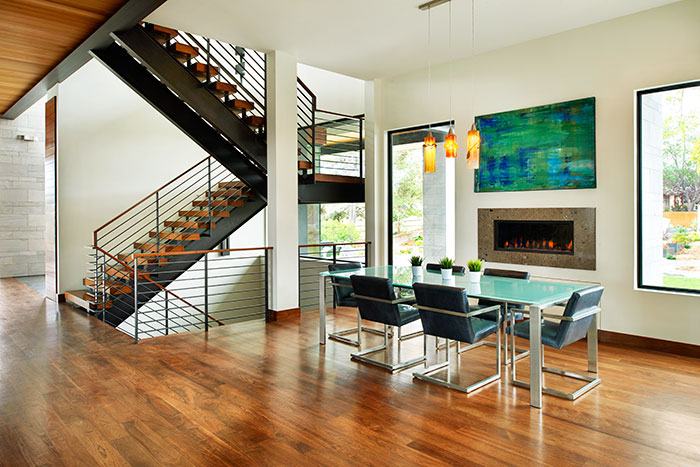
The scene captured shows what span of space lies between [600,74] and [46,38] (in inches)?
235

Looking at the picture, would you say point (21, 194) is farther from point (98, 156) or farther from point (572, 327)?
point (572, 327)

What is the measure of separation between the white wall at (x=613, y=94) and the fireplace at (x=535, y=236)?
0.23m

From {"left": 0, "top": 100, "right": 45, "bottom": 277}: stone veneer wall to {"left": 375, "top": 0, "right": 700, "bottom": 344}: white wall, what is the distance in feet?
28.5

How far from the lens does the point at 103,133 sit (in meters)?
7.87

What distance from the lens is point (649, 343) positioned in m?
4.77

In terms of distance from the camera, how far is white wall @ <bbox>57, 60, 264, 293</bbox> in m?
7.55

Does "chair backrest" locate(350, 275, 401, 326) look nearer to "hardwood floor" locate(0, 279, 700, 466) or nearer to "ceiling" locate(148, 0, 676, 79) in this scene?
"hardwood floor" locate(0, 279, 700, 466)

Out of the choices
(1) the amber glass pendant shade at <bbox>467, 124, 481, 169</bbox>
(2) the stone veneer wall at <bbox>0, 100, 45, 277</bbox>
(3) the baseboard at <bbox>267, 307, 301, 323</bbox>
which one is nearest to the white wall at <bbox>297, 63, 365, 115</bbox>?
(3) the baseboard at <bbox>267, 307, 301, 323</bbox>

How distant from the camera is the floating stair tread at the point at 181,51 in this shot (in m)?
5.37

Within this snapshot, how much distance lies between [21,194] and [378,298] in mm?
8653

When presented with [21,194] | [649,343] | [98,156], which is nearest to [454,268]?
[649,343]

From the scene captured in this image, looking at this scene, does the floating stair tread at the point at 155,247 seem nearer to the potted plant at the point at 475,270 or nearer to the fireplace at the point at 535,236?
the potted plant at the point at 475,270

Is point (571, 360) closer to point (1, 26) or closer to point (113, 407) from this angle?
point (113, 407)

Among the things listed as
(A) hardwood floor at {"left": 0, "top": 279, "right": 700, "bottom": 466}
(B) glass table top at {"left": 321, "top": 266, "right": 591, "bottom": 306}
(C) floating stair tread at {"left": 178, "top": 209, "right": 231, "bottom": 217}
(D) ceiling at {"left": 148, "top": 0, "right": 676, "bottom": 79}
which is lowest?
(A) hardwood floor at {"left": 0, "top": 279, "right": 700, "bottom": 466}
